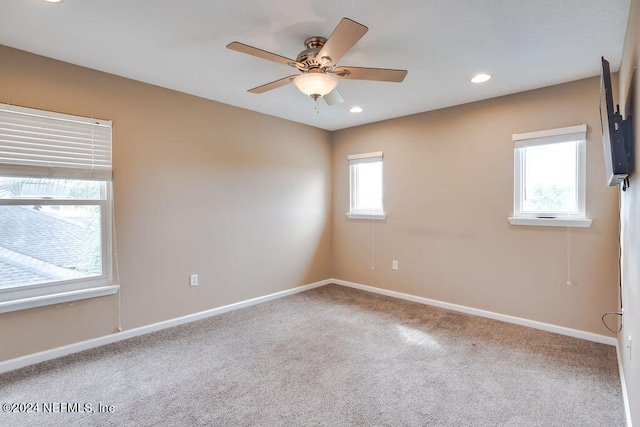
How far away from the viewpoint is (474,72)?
289 centimetres

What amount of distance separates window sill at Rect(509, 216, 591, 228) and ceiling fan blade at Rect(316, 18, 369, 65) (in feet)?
8.52

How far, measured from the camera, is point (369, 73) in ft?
7.23

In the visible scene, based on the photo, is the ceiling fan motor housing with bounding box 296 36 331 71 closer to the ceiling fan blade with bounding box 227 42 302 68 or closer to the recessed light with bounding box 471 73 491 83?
the ceiling fan blade with bounding box 227 42 302 68

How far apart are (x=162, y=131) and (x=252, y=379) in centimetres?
249

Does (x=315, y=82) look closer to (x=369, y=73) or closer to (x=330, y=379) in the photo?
(x=369, y=73)

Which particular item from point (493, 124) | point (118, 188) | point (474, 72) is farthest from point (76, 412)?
point (493, 124)

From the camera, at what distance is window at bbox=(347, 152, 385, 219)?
4.67 meters

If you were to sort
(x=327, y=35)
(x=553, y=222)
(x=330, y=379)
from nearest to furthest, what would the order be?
(x=327, y=35) → (x=330, y=379) → (x=553, y=222)

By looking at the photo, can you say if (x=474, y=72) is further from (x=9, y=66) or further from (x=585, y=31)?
(x=9, y=66)

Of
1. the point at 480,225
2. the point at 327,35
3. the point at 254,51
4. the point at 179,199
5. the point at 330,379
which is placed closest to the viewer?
the point at 254,51

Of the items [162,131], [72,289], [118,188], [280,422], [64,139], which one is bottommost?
[280,422]

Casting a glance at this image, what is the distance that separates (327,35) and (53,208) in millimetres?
2588

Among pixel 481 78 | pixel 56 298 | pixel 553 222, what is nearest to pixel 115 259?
pixel 56 298

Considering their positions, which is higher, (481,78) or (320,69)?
(481,78)
